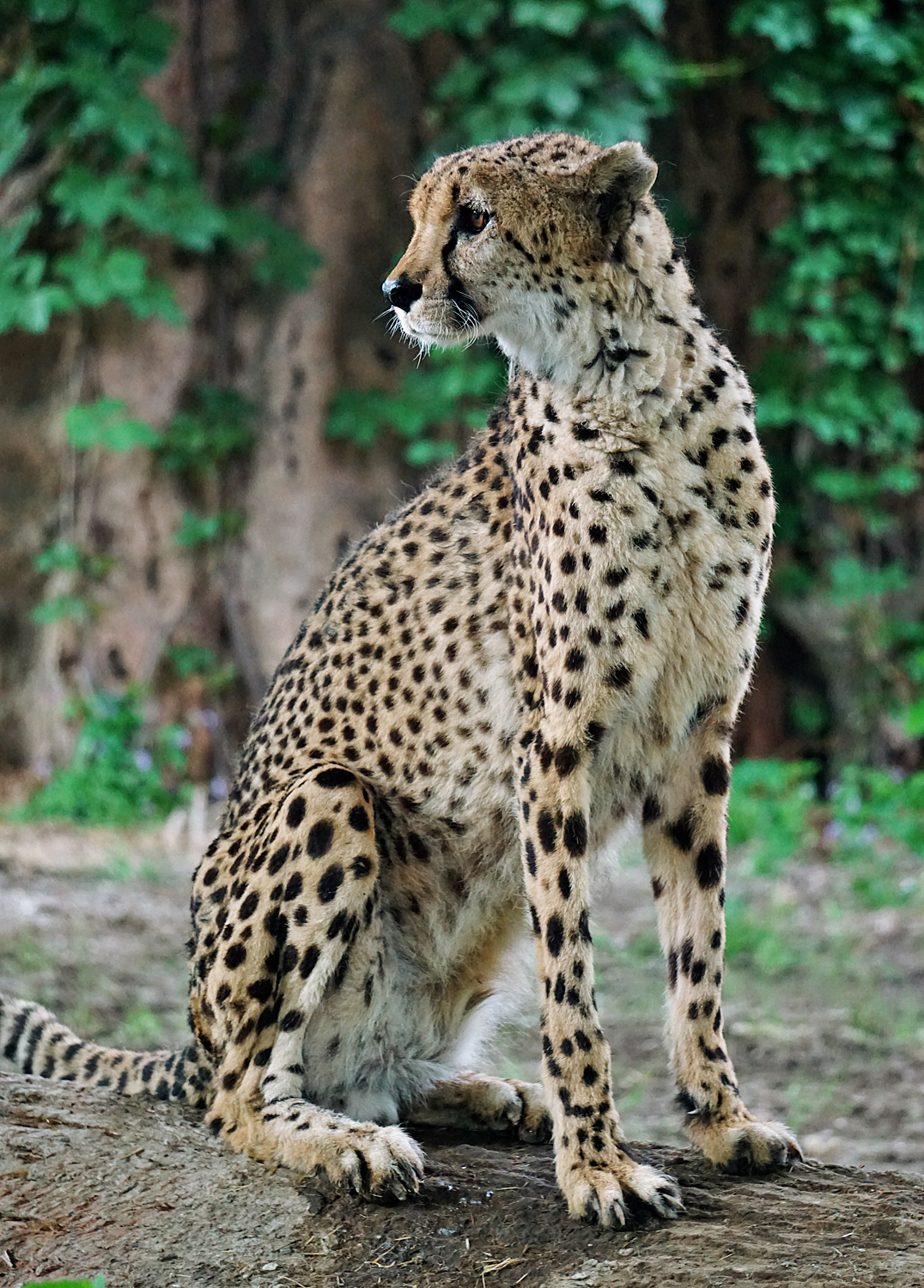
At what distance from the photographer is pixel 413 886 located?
3.18 meters

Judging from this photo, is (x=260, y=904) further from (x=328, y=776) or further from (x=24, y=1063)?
(x=24, y=1063)

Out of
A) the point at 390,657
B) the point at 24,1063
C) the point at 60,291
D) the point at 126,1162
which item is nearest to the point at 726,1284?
the point at 126,1162

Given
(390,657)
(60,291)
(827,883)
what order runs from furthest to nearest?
(60,291)
(827,883)
(390,657)

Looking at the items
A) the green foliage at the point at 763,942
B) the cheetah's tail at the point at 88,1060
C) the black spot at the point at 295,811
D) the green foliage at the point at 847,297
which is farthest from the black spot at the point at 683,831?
the green foliage at the point at 847,297

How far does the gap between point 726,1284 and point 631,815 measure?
97 cm

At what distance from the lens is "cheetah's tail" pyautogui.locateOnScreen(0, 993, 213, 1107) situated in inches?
128

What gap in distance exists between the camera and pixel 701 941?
9.91 ft

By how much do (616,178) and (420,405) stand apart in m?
4.49

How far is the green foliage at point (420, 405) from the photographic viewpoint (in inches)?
283

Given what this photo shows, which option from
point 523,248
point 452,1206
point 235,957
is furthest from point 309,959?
point 523,248

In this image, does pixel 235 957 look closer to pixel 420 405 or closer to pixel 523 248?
pixel 523 248

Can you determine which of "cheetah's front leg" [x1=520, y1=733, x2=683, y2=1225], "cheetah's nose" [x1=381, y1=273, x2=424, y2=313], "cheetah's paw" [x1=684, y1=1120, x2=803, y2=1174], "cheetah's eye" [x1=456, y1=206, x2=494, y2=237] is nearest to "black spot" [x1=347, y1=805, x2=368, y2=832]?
"cheetah's front leg" [x1=520, y1=733, x2=683, y2=1225]

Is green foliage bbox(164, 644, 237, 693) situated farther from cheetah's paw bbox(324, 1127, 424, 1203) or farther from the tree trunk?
cheetah's paw bbox(324, 1127, 424, 1203)

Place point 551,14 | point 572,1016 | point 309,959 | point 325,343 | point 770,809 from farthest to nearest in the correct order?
point 325,343, point 770,809, point 551,14, point 309,959, point 572,1016
